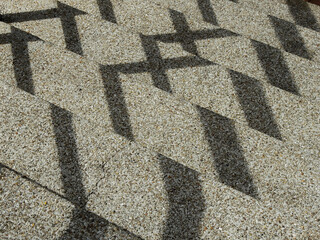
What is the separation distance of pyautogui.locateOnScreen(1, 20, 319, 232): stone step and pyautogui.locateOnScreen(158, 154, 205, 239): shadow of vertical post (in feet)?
0.26

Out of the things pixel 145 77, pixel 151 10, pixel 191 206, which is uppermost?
pixel 151 10

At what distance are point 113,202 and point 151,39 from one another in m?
1.15

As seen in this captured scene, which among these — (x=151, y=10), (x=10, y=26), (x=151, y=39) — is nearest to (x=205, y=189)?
(x=151, y=39)

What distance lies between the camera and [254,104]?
232cm

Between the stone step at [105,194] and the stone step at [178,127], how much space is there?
0.29 ft

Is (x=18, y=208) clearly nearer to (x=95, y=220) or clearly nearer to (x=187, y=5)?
(x=95, y=220)

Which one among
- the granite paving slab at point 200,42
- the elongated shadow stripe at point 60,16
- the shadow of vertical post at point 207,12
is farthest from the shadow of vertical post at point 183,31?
the elongated shadow stripe at point 60,16

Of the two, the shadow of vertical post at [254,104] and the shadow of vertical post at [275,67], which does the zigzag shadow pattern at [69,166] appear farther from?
the shadow of vertical post at [275,67]

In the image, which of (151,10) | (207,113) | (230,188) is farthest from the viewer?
(151,10)

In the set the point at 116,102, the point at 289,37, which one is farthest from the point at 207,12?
the point at 116,102

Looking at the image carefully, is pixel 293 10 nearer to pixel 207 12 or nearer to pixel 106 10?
pixel 207 12

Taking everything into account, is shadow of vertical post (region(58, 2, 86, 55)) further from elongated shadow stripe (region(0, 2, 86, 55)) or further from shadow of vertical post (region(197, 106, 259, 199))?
shadow of vertical post (region(197, 106, 259, 199))

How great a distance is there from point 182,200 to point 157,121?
48cm

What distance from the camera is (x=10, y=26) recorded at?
2.60 meters
